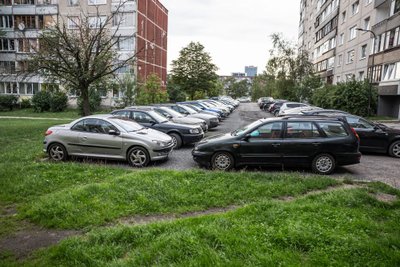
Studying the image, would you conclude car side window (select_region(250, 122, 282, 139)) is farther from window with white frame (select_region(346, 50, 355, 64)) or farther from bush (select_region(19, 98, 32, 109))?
bush (select_region(19, 98, 32, 109))

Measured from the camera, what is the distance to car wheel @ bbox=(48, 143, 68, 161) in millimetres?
9766

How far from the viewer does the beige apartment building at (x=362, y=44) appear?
2562 cm

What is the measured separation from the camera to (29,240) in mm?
4496

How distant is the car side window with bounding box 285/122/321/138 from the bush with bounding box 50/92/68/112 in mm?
35248

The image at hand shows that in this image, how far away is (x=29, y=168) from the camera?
26.9ft

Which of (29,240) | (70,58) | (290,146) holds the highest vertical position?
(70,58)

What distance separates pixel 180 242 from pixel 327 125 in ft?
20.6

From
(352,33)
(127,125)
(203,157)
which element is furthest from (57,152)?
(352,33)

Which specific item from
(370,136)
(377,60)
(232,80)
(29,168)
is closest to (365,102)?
(377,60)

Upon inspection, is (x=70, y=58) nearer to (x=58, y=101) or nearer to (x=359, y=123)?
(x=359, y=123)

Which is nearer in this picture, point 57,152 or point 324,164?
point 324,164

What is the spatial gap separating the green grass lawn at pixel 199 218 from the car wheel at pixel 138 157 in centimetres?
104

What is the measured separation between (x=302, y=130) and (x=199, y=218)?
4.88 metres

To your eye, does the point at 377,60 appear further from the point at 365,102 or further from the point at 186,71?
the point at 186,71
